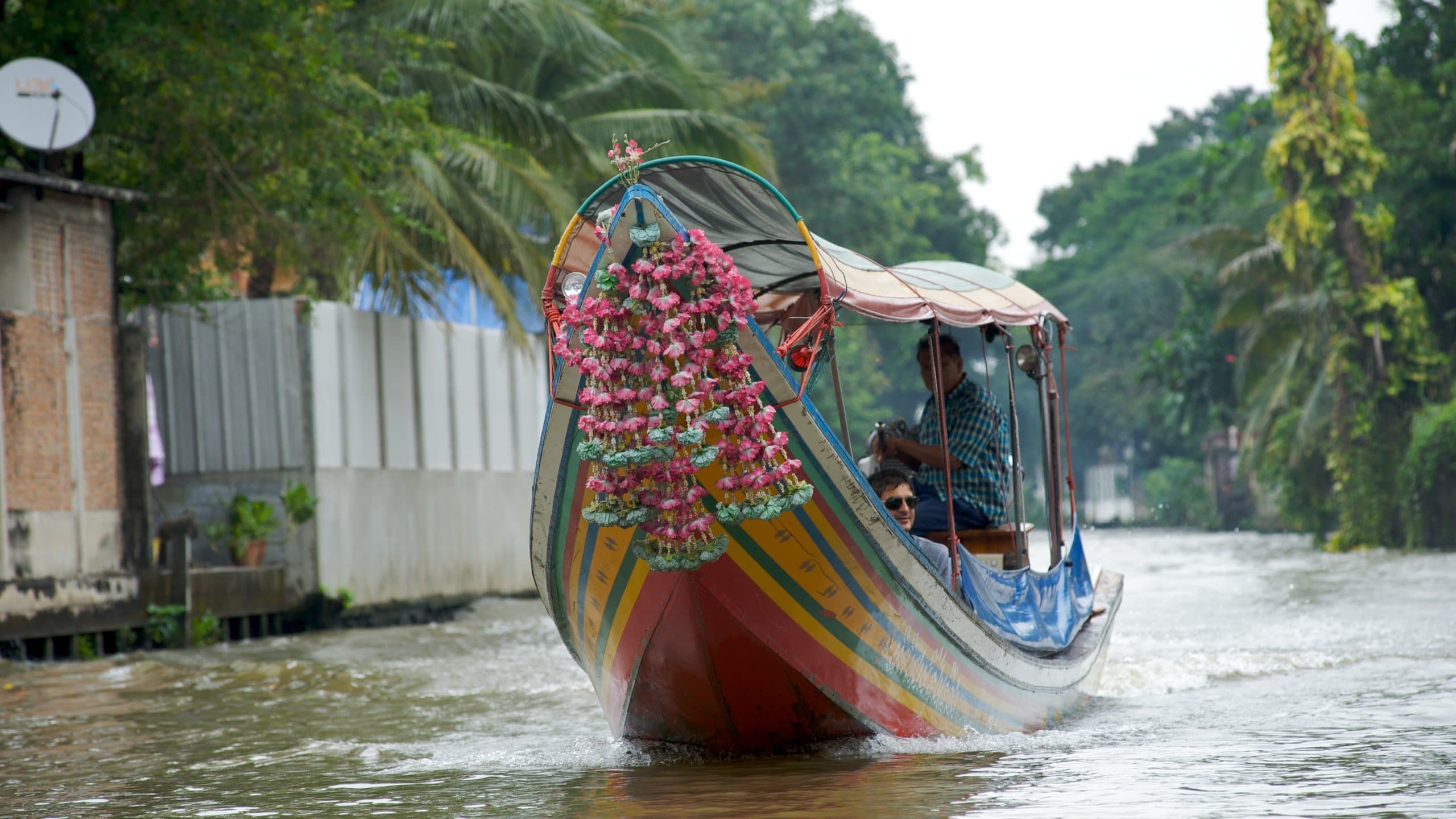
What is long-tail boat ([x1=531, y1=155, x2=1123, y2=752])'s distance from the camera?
512 centimetres

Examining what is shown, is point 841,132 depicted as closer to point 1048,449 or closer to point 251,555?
point 251,555

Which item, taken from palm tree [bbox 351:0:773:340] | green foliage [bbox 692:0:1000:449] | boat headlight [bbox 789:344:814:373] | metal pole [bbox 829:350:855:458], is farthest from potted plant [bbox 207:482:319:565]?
green foliage [bbox 692:0:1000:449]

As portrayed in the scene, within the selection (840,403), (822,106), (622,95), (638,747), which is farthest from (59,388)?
(822,106)

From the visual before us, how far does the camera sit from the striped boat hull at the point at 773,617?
5523mm

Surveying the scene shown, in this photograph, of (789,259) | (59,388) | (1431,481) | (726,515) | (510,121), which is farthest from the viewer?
(1431,481)

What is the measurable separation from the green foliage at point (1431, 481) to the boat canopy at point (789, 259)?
619 inches

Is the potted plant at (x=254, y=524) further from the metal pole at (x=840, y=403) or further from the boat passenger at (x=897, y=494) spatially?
the boat passenger at (x=897, y=494)

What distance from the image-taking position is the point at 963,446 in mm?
7609

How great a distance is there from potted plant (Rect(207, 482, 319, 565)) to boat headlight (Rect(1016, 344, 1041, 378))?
761 centimetres

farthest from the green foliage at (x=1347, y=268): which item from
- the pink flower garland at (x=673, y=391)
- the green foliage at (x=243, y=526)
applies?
the pink flower garland at (x=673, y=391)

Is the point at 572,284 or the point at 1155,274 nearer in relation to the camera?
the point at 572,284

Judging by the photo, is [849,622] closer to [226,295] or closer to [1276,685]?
[1276,685]

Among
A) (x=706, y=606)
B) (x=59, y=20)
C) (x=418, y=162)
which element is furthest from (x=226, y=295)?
(x=706, y=606)

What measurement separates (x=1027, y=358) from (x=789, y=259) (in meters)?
1.49
